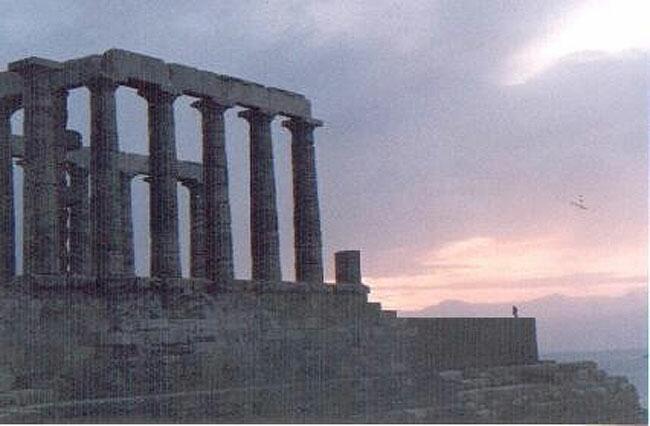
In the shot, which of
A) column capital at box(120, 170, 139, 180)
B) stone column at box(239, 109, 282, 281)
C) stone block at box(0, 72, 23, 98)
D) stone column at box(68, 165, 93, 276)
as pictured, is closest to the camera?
stone block at box(0, 72, 23, 98)

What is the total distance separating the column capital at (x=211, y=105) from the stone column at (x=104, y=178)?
12.1 feet

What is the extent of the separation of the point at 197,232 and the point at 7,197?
23.3ft

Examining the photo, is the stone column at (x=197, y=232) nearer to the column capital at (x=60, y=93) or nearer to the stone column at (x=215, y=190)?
the stone column at (x=215, y=190)

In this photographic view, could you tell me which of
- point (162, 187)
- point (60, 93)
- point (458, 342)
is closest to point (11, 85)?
point (60, 93)

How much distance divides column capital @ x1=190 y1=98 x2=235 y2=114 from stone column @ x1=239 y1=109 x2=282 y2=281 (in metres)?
1.79

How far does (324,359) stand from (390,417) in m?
6.90

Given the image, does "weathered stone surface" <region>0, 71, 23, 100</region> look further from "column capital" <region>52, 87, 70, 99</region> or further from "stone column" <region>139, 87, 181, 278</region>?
"stone column" <region>139, 87, 181, 278</region>

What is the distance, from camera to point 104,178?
31.1 meters

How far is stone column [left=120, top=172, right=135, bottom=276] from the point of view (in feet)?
104

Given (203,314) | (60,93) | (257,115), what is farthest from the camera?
(257,115)

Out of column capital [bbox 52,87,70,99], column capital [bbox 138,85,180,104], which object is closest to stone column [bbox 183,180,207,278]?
column capital [bbox 138,85,180,104]

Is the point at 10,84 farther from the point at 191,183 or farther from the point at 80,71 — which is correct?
the point at 191,183

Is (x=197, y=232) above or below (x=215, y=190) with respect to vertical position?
below

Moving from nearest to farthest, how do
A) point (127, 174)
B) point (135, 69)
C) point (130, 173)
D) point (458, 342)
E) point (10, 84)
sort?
point (135, 69)
point (10, 84)
point (458, 342)
point (127, 174)
point (130, 173)
